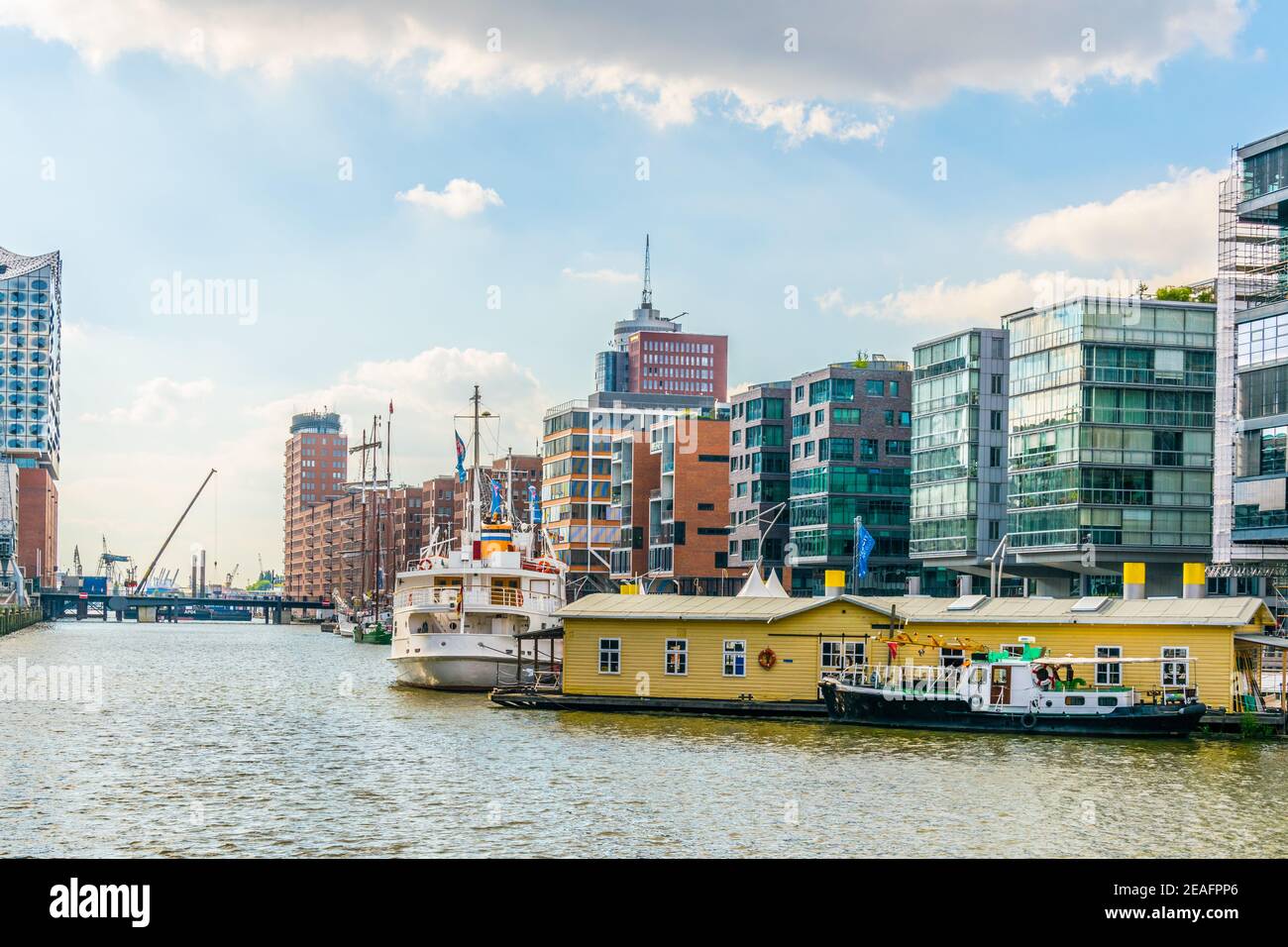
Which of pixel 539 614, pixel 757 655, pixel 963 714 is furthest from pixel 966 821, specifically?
pixel 539 614

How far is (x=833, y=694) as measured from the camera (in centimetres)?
6450

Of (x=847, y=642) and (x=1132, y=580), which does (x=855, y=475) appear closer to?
(x=1132, y=580)

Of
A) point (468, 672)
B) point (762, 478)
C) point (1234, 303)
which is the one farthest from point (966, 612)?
point (762, 478)

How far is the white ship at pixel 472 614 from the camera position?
88812mm

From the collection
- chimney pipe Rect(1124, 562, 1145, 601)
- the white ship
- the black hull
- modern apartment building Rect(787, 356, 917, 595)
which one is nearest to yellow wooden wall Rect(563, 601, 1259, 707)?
the black hull

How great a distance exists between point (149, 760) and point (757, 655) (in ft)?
85.0

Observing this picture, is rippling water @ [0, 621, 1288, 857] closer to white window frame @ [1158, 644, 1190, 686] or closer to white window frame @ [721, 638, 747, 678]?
white window frame @ [721, 638, 747, 678]

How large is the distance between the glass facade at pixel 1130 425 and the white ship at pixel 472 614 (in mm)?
43040

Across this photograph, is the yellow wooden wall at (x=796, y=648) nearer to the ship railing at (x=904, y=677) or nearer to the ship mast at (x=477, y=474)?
the ship railing at (x=904, y=677)

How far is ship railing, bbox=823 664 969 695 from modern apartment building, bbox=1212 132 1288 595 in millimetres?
40008

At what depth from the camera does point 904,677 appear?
219 feet

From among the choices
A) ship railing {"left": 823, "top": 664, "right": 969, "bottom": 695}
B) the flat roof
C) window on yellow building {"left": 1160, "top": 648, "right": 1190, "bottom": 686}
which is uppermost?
the flat roof

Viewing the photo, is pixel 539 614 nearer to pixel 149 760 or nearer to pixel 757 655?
pixel 757 655

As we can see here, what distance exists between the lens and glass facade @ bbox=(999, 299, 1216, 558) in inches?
4567
